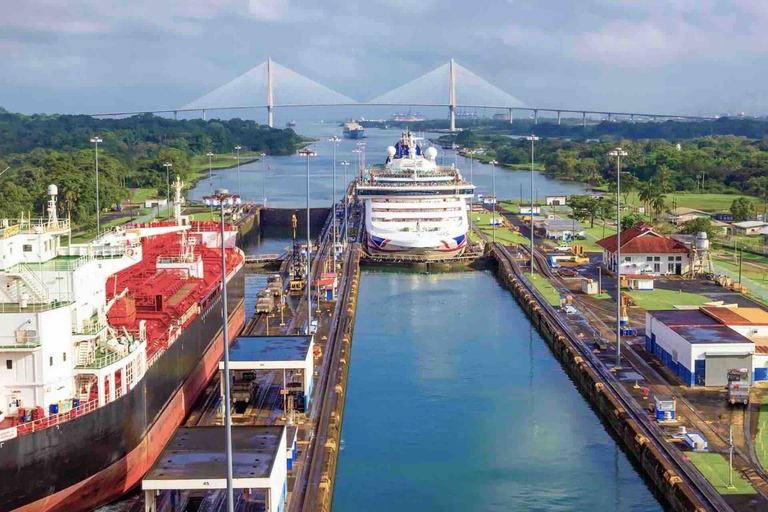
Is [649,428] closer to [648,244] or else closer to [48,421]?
[48,421]

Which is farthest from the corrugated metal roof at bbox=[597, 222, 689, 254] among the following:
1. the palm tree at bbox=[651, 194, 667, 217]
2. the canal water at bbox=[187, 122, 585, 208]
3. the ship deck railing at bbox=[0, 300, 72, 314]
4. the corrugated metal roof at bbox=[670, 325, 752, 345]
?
the canal water at bbox=[187, 122, 585, 208]

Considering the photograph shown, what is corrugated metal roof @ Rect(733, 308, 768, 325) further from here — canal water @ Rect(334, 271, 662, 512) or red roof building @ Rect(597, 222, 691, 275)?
red roof building @ Rect(597, 222, 691, 275)

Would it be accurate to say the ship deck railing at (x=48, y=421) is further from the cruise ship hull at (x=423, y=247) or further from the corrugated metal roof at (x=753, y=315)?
the cruise ship hull at (x=423, y=247)

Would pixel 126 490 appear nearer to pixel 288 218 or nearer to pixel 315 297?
pixel 315 297

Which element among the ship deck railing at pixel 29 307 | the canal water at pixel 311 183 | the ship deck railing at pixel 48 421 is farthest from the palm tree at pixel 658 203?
the ship deck railing at pixel 48 421

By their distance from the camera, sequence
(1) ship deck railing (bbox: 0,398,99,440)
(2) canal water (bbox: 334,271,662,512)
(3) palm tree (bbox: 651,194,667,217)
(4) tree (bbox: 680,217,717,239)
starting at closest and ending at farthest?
(1) ship deck railing (bbox: 0,398,99,440), (2) canal water (bbox: 334,271,662,512), (4) tree (bbox: 680,217,717,239), (3) palm tree (bbox: 651,194,667,217)

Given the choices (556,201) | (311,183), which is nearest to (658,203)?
(556,201)
